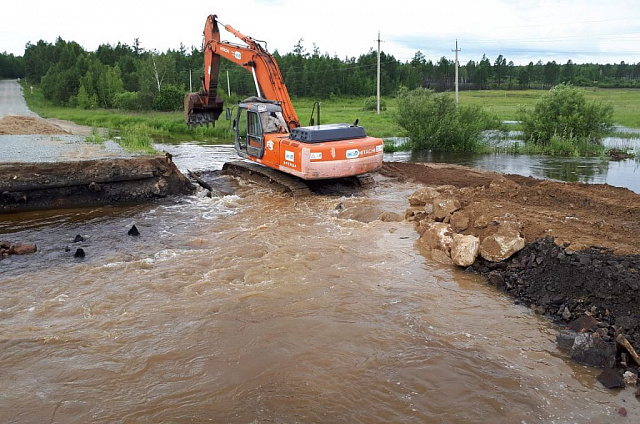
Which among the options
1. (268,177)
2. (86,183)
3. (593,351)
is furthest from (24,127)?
(593,351)

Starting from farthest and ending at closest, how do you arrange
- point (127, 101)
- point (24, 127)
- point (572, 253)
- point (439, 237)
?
point (127, 101)
point (24, 127)
point (439, 237)
point (572, 253)

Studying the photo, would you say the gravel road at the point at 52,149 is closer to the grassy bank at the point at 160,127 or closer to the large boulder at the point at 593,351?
the grassy bank at the point at 160,127

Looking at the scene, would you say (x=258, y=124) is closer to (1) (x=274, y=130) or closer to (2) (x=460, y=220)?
(1) (x=274, y=130)

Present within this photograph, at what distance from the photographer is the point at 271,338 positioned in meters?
6.44

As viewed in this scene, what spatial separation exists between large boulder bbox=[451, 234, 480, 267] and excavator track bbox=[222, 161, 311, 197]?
18.2 feet

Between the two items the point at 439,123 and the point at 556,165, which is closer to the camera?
the point at 556,165

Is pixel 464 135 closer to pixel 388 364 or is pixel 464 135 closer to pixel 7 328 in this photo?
pixel 388 364

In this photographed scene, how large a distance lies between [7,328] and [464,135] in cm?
1752

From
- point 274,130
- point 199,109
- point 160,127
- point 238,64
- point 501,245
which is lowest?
point 501,245

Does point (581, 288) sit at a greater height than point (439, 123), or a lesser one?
lesser

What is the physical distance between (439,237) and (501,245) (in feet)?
4.07

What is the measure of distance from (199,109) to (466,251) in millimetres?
9857

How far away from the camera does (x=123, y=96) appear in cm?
4297

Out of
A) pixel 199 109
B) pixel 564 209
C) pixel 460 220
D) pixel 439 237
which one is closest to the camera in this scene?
pixel 439 237
